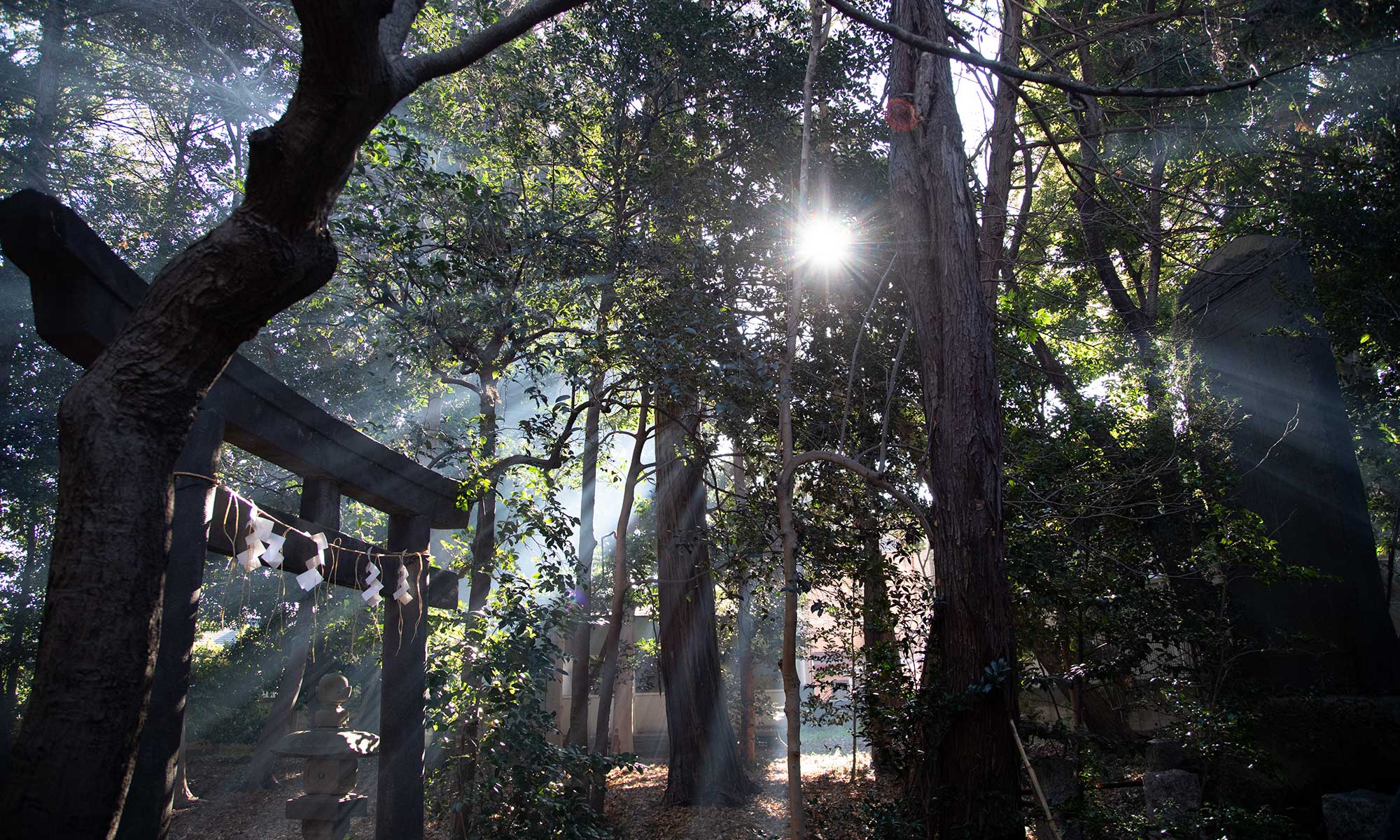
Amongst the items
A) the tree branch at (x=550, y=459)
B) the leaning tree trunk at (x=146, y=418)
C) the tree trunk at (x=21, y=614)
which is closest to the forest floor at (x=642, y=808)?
the tree branch at (x=550, y=459)

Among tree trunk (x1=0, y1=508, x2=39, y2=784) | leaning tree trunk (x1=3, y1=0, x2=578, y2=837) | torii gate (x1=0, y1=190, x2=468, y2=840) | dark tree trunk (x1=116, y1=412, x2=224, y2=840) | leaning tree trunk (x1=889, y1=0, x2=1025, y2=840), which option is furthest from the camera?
tree trunk (x1=0, y1=508, x2=39, y2=784)

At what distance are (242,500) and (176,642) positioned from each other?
0.67 m

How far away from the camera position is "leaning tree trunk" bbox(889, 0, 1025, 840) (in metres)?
4.52

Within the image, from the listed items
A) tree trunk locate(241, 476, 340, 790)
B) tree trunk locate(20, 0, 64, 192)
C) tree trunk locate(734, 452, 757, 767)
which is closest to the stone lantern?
tree trunk locate(241, 476, 340, 790)

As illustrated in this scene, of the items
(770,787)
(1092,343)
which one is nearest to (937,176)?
(1092,343)

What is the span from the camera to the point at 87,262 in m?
2.79

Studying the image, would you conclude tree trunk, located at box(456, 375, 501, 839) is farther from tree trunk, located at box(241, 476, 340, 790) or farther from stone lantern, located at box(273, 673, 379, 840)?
tree trunk, located at box(241, 476, 340, 790)

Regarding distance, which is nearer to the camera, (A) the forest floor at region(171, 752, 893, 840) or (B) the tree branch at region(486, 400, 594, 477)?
(B) the tree branch at region(486, 400, 594, 477)

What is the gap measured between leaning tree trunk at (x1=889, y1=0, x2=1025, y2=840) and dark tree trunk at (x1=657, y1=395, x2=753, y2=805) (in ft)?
12.8

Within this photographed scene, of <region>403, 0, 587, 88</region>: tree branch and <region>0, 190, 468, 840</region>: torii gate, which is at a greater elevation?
<region>403, 0, 587, 88</region>: tree branch

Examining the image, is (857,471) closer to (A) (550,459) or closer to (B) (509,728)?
(B) (509,728)

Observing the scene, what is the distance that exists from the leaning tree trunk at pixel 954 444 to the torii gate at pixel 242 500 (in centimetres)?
333

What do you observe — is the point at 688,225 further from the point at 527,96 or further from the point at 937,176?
the point at 937,176

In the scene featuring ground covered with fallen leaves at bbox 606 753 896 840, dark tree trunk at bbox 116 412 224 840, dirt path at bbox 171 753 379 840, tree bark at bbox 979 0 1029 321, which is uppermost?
tree bark at bbox 979 0 1029 321
